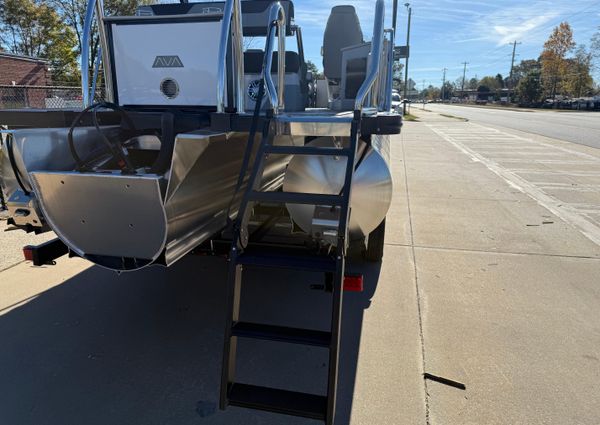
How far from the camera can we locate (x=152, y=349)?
3.19 meters

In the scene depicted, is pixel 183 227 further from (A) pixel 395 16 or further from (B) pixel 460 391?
(A) pixel 395 16

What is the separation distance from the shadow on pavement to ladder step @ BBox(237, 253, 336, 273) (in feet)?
2.89

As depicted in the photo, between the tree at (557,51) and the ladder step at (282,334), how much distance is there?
8692 cm

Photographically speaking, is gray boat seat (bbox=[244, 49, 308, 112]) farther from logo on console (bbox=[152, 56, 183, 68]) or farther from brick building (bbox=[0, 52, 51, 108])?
brick building (bbox=[0, 52, 51, 108])

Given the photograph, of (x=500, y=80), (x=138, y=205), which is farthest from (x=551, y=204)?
(x=500, y=80)

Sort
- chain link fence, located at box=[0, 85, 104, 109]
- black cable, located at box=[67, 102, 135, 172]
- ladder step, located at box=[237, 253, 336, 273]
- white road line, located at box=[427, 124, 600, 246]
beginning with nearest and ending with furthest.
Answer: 1. ladder step, located at box=[237, 253, 336, 273]
2. black cable, located at box=[67, 102, 135, 172]
3. white road line, located at box=[427, 124, 600, 246]
4. chain link fence, located at box=[0, 85, 104, 109]

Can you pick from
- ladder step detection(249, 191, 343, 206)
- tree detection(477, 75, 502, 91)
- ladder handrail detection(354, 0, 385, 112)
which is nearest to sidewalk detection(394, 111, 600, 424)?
ladder step detection(249, 191, 343, 206)

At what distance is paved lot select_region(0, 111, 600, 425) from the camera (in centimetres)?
261

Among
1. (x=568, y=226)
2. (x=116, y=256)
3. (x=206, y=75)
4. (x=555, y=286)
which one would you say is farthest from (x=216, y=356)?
(x=568, y=226)

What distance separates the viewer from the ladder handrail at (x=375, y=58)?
2.65 m

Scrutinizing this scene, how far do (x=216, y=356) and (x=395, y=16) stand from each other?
4.08 metres

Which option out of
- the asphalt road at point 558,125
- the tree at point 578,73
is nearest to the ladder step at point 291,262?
the asphalt road at point 558,125

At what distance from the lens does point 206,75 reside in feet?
11.3

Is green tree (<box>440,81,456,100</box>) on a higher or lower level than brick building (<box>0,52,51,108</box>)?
higher
